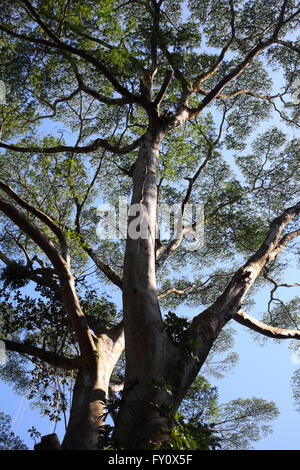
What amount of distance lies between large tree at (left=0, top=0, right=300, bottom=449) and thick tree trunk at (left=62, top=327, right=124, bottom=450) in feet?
0.06

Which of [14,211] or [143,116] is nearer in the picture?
[14,211]

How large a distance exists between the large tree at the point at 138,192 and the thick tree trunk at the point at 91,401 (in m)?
0.02

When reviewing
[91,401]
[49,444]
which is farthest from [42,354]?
[49,444]

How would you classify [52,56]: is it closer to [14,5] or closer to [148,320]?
[14,5]

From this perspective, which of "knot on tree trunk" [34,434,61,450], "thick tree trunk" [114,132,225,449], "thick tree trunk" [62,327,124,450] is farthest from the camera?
"thick tree trunk" [62,327,124,450]

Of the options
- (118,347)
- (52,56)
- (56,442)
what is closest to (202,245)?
(118,347)

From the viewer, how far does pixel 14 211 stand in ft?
12.3

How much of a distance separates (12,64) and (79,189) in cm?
285

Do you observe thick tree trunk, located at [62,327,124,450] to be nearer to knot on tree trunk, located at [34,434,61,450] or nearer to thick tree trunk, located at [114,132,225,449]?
knot on tree trunk, located at [34,434,61,450]

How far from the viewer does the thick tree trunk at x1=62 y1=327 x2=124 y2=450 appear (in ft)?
11.0

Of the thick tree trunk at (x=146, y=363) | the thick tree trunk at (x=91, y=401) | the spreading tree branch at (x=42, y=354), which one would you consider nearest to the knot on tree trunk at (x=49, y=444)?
the thick tree trunk at (x=91, y=401)

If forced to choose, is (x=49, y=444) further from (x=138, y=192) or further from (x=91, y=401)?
(x=138, y=192)

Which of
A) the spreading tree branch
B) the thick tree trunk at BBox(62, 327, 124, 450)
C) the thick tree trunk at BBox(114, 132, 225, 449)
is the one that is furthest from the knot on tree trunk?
the spreading tree branch

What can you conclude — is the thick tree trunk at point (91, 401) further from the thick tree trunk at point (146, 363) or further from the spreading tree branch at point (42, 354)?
the thick tree trunk at point (146, 363)
